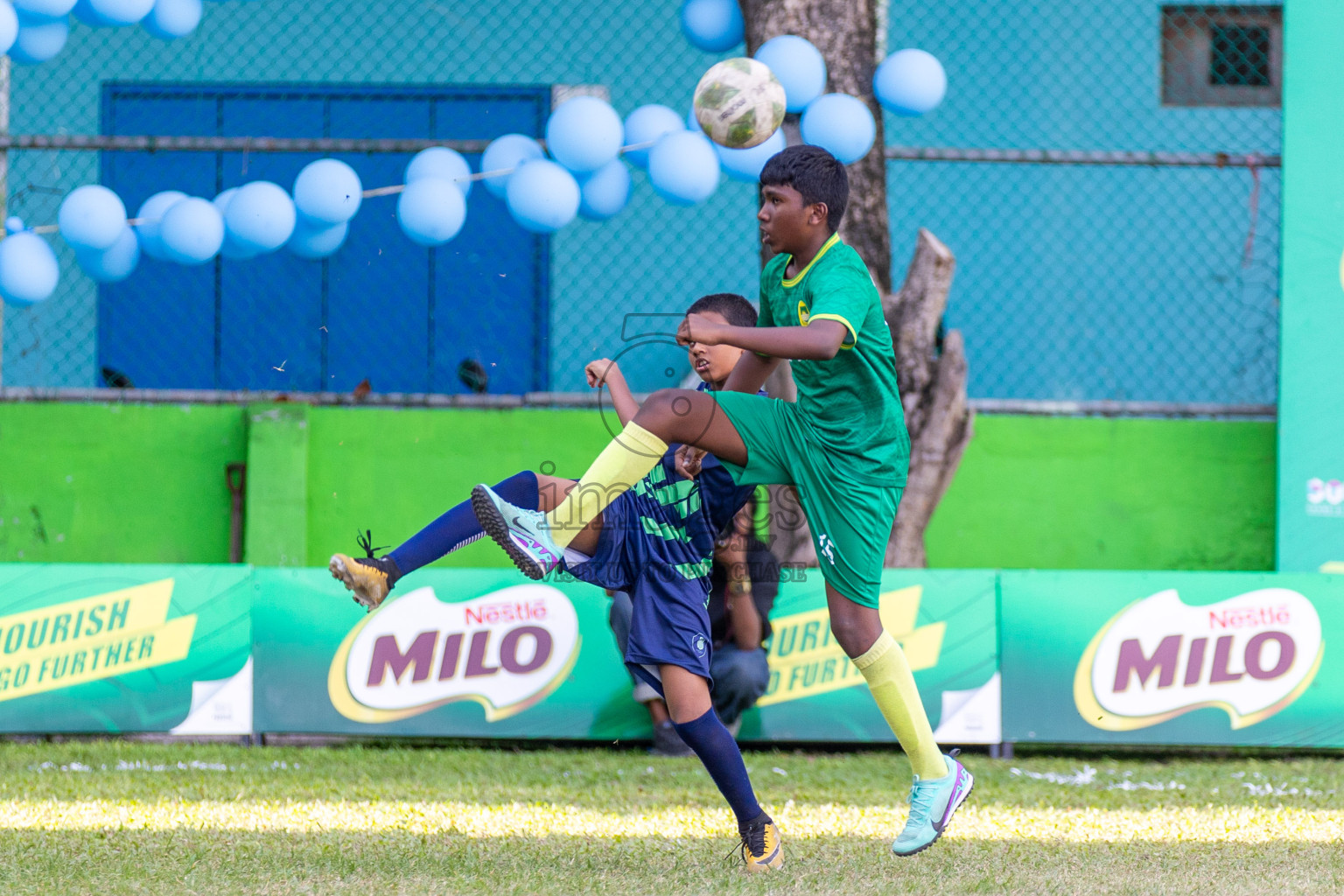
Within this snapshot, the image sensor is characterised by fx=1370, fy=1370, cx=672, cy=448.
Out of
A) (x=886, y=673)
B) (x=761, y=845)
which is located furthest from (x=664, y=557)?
(x=761, y=845)

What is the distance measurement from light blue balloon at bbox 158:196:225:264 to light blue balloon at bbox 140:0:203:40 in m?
1.04

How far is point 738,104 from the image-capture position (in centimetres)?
498

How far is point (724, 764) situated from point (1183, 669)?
3.38 metres

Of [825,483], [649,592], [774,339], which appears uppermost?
[774,339]

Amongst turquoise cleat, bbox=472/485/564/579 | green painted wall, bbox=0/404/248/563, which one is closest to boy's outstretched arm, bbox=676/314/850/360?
turquoise cleat, bbox=472/485/564/579

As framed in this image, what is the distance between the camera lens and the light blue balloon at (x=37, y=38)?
6551 mm

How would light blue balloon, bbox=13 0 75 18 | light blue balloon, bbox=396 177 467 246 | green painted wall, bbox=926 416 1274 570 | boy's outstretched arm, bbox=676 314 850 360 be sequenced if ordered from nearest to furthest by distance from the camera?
Result: boy's outstretched arm, bbox=676 314 850 360
light blue balloon, bbox=13 0 75 18
light blue balloon, bbox=396 177 467 246
green painted wall, bbox=926 416 1274 570

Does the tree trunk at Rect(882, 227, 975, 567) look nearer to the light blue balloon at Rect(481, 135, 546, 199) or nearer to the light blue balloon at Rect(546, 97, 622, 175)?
the light blue balloon at Rect(546, 97, 622, 175)

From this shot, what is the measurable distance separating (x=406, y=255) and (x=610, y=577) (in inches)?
229

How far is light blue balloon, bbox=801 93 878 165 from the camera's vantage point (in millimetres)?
6672

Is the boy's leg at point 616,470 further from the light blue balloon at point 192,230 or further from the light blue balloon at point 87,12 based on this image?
the light blue balloon at point 87,12

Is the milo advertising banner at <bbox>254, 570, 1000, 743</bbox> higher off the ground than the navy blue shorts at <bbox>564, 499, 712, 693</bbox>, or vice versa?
the navy blue shorts at <bbox>564, 499, 712, 693</bbox>

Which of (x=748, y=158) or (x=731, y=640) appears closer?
(x=731, y=640)

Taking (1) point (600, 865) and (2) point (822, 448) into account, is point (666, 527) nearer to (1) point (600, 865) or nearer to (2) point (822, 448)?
(2) point (822, 448)
